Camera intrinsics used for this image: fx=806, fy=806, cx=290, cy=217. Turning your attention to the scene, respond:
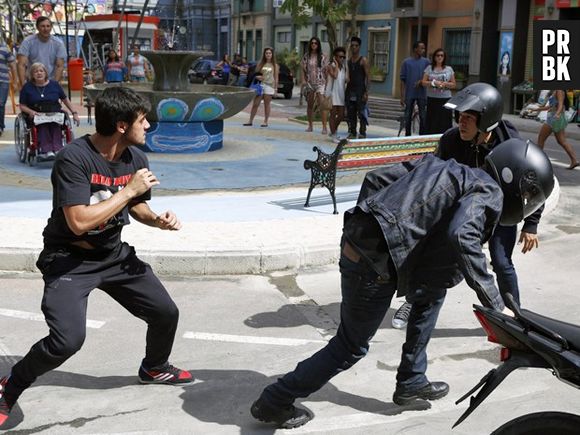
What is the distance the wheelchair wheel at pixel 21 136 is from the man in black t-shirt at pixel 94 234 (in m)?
7.41

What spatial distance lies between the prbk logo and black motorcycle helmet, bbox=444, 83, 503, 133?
8.76 metres

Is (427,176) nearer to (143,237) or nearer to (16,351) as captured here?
(16,351)

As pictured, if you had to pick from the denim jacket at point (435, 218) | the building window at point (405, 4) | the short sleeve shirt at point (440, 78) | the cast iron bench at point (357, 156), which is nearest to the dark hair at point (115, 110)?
the denim jacket at point (435, 218)

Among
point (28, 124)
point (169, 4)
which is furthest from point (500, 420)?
point (169, 4)

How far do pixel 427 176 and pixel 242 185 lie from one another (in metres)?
6.85

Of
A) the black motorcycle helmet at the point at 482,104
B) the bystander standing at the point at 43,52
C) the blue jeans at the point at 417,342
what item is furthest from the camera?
the bystander standing at the point at 43,52

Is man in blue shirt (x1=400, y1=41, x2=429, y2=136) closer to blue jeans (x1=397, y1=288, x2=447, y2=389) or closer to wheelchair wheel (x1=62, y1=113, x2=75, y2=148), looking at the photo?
wheelchair wheel (x1=62, y1=113, x2=75, y2=148)

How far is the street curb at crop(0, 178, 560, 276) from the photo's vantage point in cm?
647

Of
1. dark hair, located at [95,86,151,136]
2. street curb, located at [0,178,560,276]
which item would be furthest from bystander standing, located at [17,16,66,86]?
dark hair, located at [95,86,151,136]

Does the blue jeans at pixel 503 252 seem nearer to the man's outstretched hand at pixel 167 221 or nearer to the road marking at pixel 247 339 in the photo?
→ the road marking at pixel 247 339

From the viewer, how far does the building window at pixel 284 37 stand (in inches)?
1754

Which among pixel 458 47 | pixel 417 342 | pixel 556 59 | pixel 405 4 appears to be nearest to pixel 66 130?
pixel 417 342

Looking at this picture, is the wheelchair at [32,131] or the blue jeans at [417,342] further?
the wheelchair at [32,131]

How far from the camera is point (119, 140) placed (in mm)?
3896
